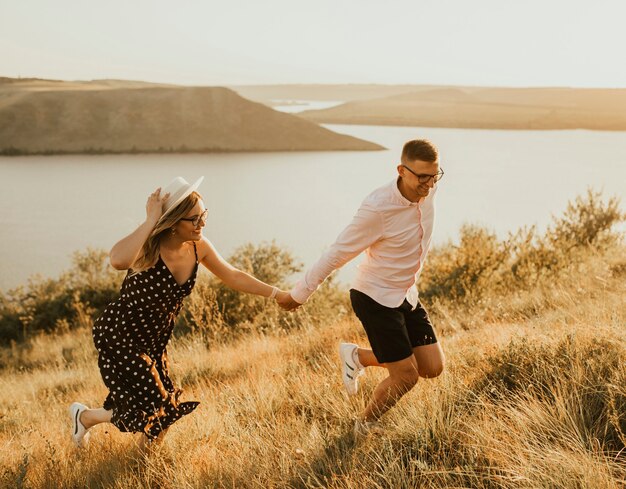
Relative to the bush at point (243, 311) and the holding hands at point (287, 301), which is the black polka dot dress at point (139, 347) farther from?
the bush at point (243, 311)

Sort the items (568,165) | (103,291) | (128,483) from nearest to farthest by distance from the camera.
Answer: (128,483)
(103,291)
(568,165)

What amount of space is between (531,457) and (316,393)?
1670 mm

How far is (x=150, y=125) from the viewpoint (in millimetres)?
98688

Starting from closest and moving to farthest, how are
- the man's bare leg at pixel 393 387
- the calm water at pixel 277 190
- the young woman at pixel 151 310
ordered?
the young woman at pixel 151 310, the man's bare leg at pixel 393 387, the calm water at pixel 277 190

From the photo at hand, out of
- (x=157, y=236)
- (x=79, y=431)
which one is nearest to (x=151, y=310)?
(x=157, y=236)

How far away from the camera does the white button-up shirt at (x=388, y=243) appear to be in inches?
133

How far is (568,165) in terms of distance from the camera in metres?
79.9

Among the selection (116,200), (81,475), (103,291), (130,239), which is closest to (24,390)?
(81,475)

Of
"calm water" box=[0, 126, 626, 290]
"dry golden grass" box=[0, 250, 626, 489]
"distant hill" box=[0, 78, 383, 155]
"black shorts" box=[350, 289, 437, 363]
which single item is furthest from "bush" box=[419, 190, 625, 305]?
"distant hill" box=[0, 78, 383, 155]

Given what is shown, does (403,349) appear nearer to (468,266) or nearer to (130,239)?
(130,239)

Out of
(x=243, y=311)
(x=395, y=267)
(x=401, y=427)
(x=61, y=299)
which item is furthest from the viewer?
(x=61, y=299)

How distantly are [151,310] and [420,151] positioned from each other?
5.89 feet

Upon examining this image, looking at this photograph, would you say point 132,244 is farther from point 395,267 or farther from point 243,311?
point 243,311

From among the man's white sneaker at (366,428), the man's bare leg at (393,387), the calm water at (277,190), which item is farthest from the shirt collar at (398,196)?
the calm water at (277,190)
